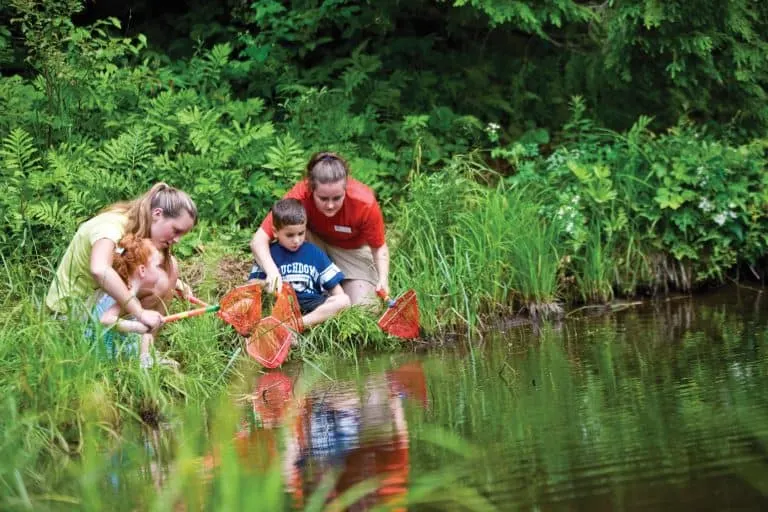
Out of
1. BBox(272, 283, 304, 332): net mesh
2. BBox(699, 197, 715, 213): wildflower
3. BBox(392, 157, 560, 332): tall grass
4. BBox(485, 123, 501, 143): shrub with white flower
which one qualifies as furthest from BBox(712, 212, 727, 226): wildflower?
BBox(272, 283, 304, 332): net mesh

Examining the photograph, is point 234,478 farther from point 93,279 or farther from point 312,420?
point 93,279

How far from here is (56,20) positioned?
28.1ft

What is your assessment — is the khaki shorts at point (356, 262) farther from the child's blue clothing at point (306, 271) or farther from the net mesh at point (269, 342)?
the net mesh at point (269, 342)

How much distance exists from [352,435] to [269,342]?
1998 mm

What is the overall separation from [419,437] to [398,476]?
1.99 ft

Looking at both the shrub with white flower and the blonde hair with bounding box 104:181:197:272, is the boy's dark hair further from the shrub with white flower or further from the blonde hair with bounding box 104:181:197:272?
the shrub with white flower

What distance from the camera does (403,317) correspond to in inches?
269

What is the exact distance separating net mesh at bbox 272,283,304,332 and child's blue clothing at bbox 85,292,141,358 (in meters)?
1.00

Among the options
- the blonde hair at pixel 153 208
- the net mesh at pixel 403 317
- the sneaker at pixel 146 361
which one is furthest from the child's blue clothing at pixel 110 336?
the net mesh at pixel 403 317

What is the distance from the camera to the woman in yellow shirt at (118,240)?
226 inches

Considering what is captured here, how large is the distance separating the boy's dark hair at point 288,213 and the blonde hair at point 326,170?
147 millimetres

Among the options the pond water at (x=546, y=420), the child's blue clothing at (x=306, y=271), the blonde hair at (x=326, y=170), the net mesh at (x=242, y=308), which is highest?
the blonde hair at (x=326, y=170)

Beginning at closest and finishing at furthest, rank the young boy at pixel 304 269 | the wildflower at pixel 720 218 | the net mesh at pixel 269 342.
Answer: the net mesh at pixel 269 342 < the young boy at pixel 304 269 < the wildflower at pixel 720 218

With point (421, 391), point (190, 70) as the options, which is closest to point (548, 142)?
point (190, 70)
